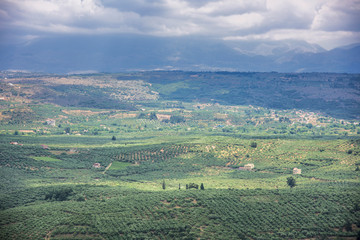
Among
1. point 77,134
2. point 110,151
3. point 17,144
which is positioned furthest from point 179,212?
point 77,134

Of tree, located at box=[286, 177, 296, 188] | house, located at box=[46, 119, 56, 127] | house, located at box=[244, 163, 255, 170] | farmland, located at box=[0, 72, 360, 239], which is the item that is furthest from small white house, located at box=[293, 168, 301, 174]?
house, located at box=[46, 119, 56, 127]

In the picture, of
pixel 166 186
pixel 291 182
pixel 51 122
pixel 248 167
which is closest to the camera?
pixel 291 182

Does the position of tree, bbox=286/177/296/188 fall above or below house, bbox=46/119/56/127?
below

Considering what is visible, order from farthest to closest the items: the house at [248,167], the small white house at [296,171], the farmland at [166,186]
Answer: the house at [248,167]
the small white house at [296,171]
the farmland at [166,186]

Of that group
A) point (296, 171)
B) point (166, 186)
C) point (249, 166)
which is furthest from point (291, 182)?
point (166, 186)

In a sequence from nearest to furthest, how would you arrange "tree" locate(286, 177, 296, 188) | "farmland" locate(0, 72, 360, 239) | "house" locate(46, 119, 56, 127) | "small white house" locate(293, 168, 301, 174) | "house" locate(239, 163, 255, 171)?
"farmland" locate(0, 72, 360, 239) → "tree" locate(286, 177, 296, 188) → "small white house" locate(293, 168, 301, 174) → "house" locate(239, 163, 255, 171) → "house" locate(46, 119, 56, 127)

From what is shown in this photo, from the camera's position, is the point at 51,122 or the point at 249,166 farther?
the point at 51,122

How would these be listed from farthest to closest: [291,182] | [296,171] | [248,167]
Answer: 1. [248,167]
2. [296,171]
3. [291,182]

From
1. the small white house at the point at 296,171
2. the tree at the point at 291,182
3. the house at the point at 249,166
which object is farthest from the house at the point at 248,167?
the tree at the point at 291,182

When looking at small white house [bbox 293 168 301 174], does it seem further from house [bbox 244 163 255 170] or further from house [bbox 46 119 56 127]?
house [bbox 46 119 56 127]

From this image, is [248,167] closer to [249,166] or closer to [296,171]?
[249,166]

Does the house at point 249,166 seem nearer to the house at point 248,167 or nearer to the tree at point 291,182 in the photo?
the house at point 248,167

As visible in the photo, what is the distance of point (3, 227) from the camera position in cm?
5900

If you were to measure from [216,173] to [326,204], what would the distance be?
37954 millimetres
